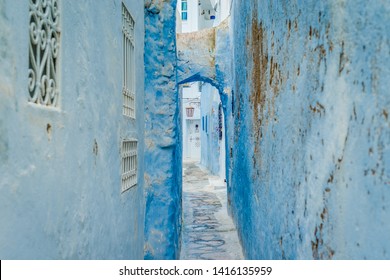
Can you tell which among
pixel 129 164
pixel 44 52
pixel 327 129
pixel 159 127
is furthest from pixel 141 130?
pixel 327 129

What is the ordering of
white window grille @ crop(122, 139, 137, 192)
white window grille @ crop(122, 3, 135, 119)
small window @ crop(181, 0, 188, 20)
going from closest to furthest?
white window grille @ crop(122, 139, 137, 192), white window grille @ crop(122, 3, 135, 119), small window @ crop(181, 0, 188, 20)

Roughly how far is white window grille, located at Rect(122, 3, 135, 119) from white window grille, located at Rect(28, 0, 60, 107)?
5.90ft

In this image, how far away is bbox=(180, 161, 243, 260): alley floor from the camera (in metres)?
6.64

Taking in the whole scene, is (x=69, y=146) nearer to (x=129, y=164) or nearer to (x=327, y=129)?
(x=327, y=129)

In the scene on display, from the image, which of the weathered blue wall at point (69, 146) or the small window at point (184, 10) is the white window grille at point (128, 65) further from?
the small window at point (184, 10)

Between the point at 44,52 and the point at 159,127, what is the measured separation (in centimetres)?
347

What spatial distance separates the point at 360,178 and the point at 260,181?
244 cm

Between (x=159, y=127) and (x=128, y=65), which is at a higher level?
(x=128, y=65)

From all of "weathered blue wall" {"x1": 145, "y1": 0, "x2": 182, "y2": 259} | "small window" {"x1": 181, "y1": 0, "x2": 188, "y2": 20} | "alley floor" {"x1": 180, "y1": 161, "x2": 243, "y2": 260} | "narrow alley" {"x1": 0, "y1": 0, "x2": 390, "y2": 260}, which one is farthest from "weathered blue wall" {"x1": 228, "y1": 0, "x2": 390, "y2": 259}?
"small window" {"x1": 181, "y1": 0, "x2": 188, "y2": 20}

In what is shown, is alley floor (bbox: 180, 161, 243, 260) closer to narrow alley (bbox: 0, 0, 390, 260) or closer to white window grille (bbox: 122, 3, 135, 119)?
narrow alley (bbox: 0, 0, 390, 260)

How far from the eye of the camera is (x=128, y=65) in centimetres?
419

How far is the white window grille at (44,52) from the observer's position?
179cm

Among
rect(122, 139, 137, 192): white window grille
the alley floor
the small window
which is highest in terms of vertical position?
the small window

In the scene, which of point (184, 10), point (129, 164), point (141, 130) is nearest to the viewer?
point (129, 164)
